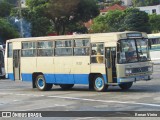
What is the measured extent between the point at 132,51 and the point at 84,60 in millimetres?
2317

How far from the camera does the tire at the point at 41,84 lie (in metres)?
Result: 24.5

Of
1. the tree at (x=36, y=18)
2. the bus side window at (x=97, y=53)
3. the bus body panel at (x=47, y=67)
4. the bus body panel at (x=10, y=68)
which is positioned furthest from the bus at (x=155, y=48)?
the bus side window at (x=97, y=53)

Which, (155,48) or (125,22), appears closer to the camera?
(155,48)

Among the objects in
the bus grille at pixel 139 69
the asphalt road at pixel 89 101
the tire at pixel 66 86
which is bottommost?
the asphalt road at pixel 89 101

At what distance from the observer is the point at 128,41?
70.1 ft

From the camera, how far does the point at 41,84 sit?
24703mm

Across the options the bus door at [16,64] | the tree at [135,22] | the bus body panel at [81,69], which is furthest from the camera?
the tree at [135,22]

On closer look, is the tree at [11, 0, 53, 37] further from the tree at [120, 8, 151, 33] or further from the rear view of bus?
the rear view of bus

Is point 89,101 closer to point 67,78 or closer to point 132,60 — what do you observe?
point 132,60

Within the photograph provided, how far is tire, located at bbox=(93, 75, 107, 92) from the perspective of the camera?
21.5m

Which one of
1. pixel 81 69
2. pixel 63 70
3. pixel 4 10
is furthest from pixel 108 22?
pixel 81 69

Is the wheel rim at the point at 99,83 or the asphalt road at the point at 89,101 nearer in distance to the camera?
the asphalt road at the point at 89,101

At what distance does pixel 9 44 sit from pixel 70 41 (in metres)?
5.01

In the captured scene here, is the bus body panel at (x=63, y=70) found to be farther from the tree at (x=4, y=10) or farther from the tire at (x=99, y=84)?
the tree at (x=4, y=10)
